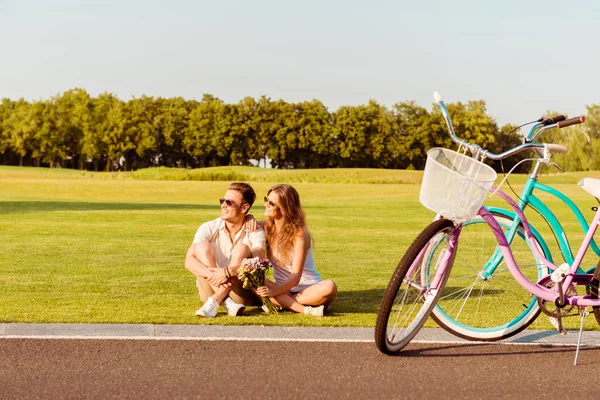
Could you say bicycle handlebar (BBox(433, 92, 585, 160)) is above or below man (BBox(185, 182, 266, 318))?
above

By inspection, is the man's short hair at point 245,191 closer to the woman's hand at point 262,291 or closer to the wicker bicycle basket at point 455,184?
the woman's hand at point 262,291

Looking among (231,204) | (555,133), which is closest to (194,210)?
(231,204)

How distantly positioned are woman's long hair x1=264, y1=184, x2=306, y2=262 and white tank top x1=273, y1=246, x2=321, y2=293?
0.24ft

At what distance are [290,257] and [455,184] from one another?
8.18 feet

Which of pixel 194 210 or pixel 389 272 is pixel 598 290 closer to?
pixel 389 272

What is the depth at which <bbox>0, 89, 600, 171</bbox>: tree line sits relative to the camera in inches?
3708

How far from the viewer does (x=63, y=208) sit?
25.1 metres

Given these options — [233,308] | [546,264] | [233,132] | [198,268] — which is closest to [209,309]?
[233,308]

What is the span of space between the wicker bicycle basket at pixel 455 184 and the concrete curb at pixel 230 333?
1.35 meters

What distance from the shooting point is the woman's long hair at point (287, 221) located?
23.2 feet

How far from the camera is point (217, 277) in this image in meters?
6.96

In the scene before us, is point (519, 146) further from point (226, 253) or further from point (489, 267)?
point (226, 253)

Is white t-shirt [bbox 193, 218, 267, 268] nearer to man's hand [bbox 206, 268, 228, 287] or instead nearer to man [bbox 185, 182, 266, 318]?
man [bbox 185, 182, 266, 318]

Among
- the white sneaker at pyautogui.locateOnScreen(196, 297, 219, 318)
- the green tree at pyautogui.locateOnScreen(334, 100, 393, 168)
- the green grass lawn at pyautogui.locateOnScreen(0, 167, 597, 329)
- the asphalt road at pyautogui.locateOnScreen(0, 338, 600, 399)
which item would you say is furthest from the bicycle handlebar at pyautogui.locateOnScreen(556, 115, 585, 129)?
the green tree at pyautogui.locateOnScreen(334, 100, 393, 168)
